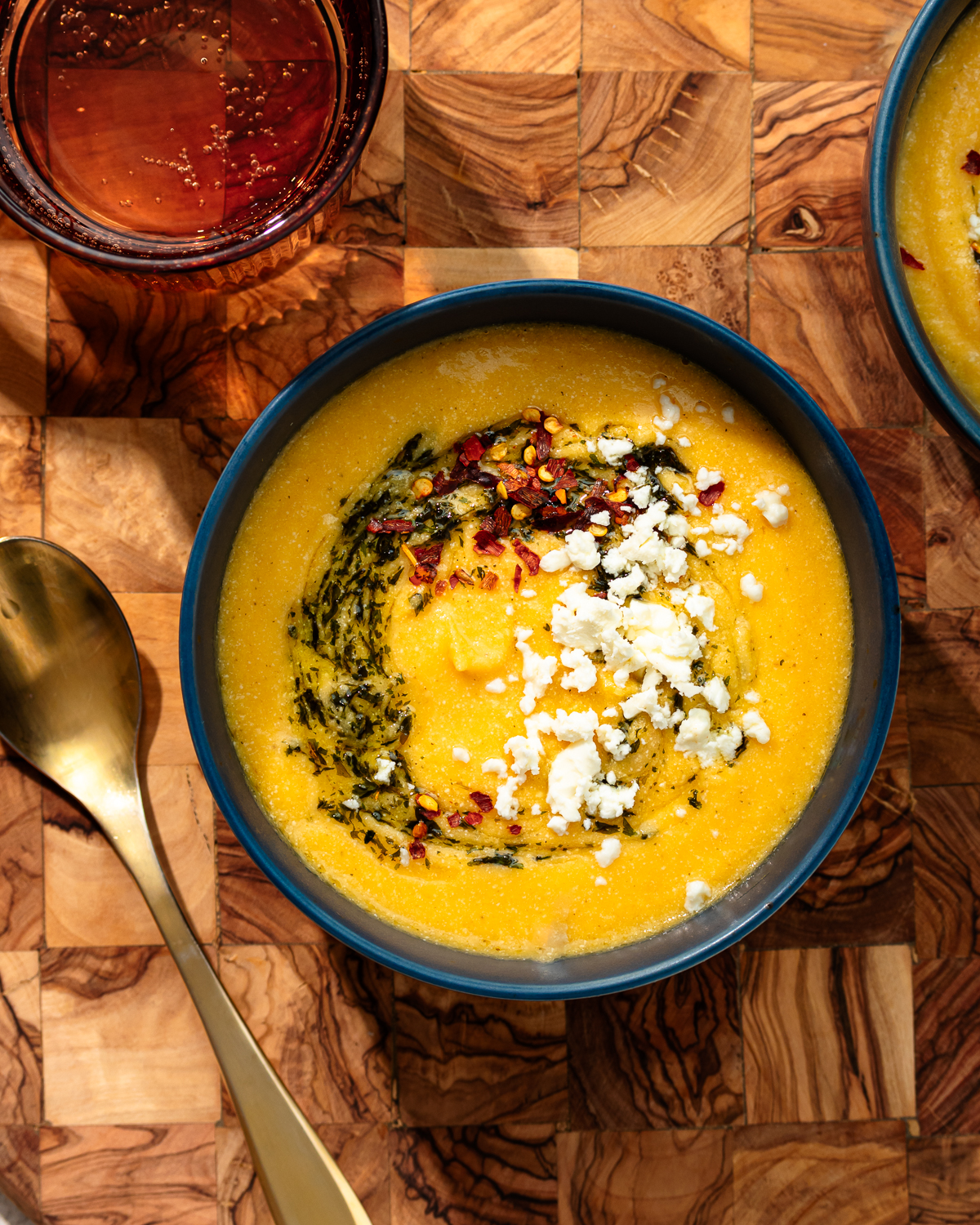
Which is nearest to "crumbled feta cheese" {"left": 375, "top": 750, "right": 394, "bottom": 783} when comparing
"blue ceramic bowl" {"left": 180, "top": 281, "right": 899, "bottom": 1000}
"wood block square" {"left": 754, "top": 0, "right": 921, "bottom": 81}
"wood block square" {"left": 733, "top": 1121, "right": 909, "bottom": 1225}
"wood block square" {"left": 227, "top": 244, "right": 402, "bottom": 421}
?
"blue ceramic bowl" {"left": 180, "top": 281, "right": 899, "bottom": 1000}

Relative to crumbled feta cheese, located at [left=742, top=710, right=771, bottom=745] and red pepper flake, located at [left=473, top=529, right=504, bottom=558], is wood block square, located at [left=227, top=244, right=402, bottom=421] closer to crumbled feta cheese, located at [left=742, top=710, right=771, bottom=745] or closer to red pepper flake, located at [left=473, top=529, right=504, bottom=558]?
red pepper flake, located at [left=473, top=529, right=504, bottom=558]

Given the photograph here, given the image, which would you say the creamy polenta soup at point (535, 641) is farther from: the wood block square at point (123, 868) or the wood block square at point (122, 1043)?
the wood block square at point (122, 1043)

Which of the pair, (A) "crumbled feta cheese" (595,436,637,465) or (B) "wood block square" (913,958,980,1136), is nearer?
(A) "crumbled feta cheese" (595,436,637,465)

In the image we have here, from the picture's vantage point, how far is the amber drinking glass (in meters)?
1.08

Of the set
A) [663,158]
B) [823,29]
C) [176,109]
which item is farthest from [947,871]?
[176,109]

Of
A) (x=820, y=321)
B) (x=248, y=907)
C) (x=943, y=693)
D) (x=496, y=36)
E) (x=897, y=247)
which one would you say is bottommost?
(x=248, y=907)

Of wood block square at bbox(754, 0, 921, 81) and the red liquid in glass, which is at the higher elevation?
wood block square at bbox(754, 0, 921, 81)

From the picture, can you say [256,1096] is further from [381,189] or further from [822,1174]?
[381,189]

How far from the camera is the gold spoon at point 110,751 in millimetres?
1146

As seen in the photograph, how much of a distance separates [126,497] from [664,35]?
0.89 m

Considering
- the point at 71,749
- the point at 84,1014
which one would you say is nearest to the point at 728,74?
the point at 71,749

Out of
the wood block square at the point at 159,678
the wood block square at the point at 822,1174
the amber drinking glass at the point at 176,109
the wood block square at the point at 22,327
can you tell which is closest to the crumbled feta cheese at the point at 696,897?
the wood block square at the point at 822,1174

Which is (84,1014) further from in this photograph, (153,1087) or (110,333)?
(110,333)

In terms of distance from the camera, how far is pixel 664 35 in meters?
1.18
